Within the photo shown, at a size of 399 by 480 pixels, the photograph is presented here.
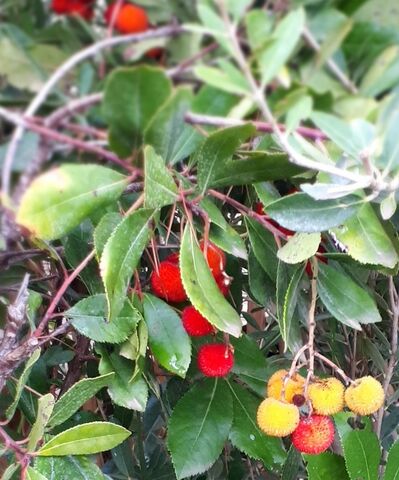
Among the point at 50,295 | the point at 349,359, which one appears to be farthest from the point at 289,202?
the point at 349,359

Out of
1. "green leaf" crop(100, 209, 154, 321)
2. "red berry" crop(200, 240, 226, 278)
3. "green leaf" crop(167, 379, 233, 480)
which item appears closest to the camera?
"green leaf" crop(100, 209, 154, 321)

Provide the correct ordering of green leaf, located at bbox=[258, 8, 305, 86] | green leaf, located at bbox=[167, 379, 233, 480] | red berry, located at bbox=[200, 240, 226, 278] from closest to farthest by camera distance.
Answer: green leaf, located at bbox=[258, 8, 305, 86], red berry, located at bbox=[200, 240, 226, 278], green leaf, located at bbox=[167, 379, 233, 480]

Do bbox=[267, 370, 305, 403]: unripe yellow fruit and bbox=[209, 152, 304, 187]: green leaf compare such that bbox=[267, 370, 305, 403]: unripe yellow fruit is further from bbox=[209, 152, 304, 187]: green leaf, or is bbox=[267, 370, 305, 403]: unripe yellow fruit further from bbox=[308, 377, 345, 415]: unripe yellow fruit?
bbox=[209, 152, 304, 187]: green leaf

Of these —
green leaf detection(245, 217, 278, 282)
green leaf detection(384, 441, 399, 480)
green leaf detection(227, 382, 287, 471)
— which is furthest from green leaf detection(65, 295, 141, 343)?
green leaf detection(384, 441, 399, 480)

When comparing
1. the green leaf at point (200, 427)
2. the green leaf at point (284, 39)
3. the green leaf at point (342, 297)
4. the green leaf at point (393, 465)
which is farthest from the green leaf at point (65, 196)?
the green leaf at point (393, 465)

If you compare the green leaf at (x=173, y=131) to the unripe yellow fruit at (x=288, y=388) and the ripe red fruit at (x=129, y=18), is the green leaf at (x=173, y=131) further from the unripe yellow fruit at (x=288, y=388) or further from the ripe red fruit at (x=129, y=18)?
the unripe yellow fruit at (x=288, y=388)

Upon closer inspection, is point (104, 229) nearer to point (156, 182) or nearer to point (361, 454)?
point (156, 182)

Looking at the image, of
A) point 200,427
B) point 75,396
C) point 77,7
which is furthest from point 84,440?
point 77,7
